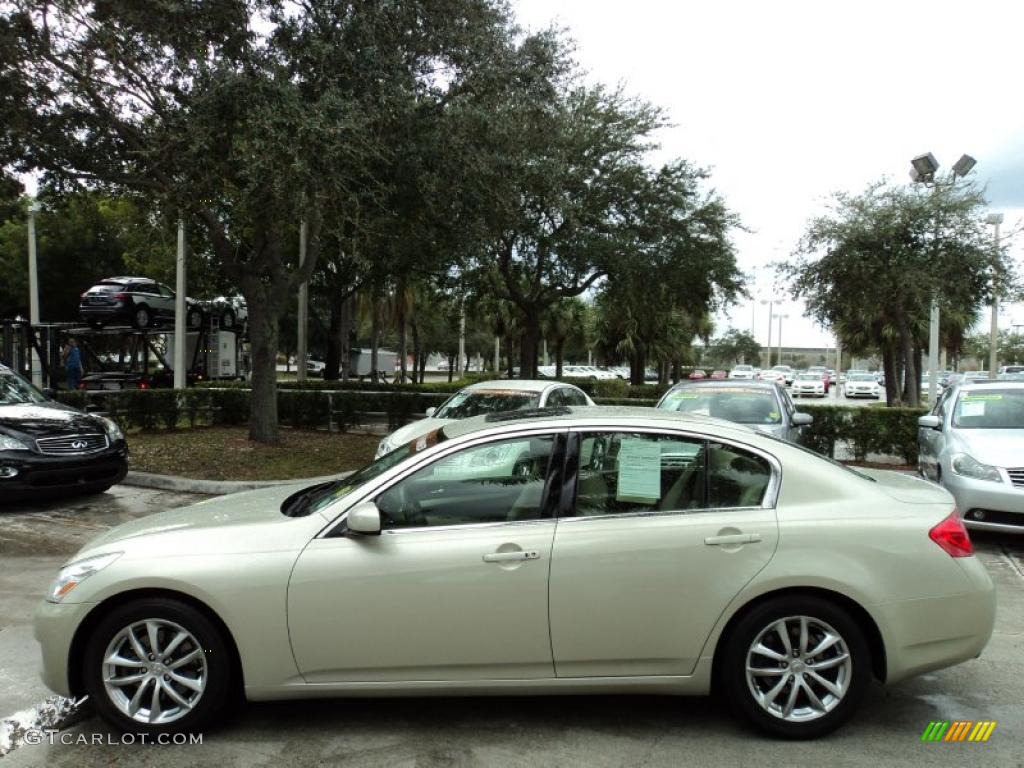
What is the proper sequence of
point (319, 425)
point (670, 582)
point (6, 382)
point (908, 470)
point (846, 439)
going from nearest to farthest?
1. point (670, 582)
2. point (6, 382)
3. point (908, 470)
4. point (846, 439)
5. point (319, 425)

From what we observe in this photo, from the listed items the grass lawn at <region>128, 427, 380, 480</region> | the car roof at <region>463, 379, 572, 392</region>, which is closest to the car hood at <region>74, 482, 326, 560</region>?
the car roof at <region>463, 379, 572, 392</region>

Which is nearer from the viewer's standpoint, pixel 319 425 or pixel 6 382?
pixel 6 382

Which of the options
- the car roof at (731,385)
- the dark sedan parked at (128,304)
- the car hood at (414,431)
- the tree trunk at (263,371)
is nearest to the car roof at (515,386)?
the car hood at (414,431)

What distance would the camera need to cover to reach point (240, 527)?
11.7ft

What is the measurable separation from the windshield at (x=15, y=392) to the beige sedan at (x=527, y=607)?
257 inches

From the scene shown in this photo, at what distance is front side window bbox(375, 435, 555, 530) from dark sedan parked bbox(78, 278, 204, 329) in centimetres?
1950

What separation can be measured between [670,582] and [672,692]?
1.79 feet

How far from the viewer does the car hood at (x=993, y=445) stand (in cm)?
713

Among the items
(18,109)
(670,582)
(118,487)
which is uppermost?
(18,109)

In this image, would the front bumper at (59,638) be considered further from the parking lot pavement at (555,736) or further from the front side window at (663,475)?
the front side window at (663,475)

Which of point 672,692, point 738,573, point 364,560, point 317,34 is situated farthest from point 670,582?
point 317,34

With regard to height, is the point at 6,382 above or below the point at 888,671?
above

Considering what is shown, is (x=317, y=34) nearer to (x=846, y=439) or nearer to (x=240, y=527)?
(x=240, y=527)
